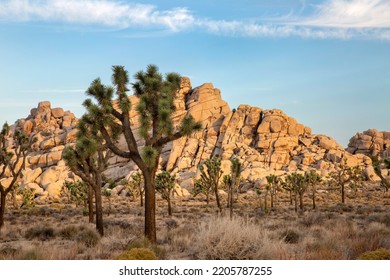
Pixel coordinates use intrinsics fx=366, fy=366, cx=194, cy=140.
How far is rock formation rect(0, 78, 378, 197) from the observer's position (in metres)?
91.1

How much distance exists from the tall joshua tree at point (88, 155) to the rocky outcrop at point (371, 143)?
4147 inches

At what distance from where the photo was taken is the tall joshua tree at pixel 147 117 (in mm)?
12328

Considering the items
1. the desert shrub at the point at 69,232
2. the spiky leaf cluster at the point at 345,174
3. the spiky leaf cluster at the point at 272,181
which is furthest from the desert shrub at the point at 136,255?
the spiky leaf cluster at the point at 345,174

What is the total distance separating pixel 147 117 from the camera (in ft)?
41.1

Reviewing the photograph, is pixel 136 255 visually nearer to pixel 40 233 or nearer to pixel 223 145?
pixel 40 233

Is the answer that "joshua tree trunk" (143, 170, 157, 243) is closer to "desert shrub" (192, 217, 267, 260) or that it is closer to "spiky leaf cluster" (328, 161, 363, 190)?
"desert shrub" (192, 217, 267, 260)

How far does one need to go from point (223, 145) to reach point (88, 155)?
84.8 metres

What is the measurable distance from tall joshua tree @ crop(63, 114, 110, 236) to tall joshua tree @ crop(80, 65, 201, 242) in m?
0.57

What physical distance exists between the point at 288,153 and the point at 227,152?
18201mm

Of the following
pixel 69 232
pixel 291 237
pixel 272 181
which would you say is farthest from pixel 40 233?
pixel 272 181

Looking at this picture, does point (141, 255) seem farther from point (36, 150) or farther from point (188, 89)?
point (188, 89)
